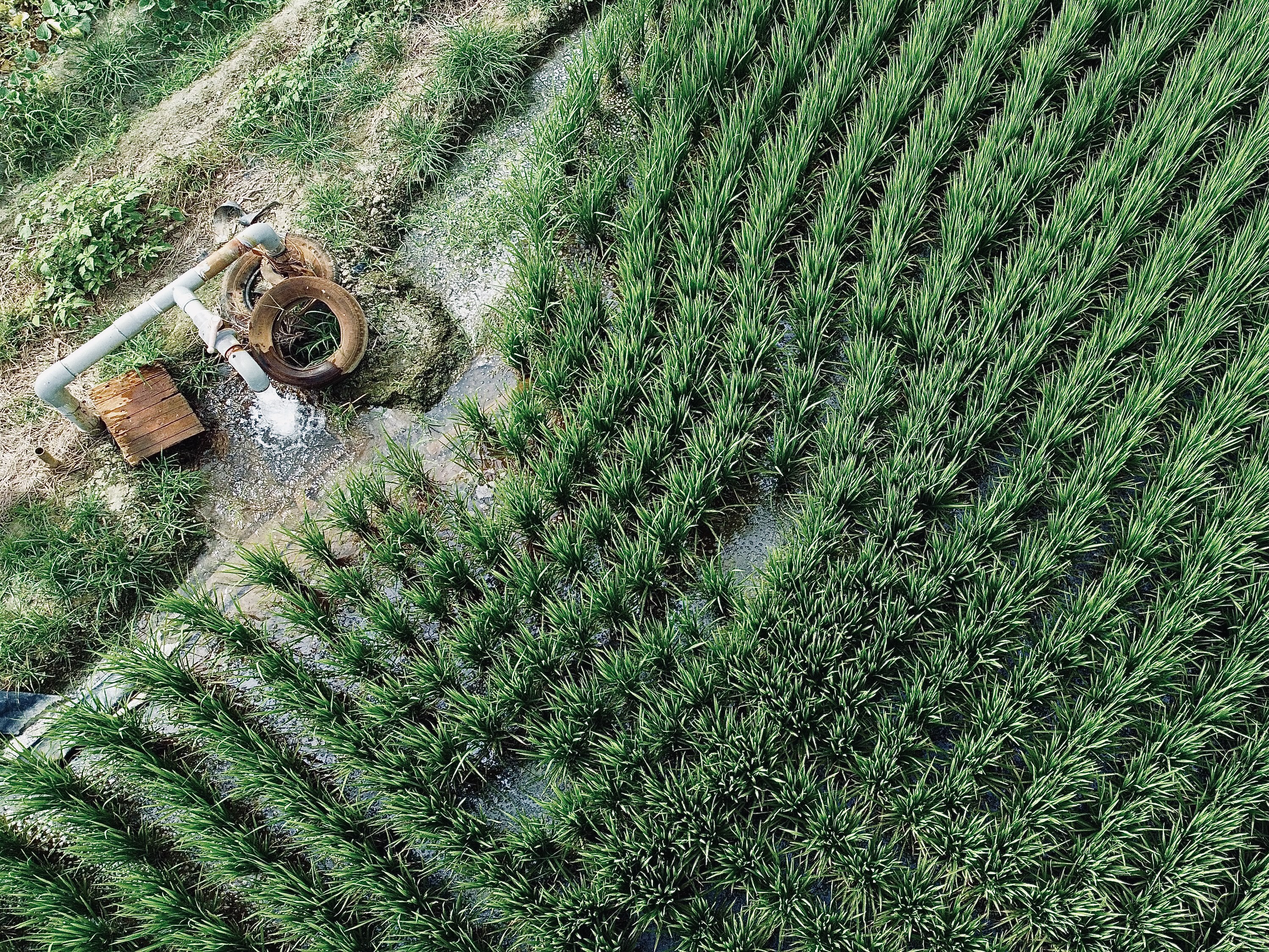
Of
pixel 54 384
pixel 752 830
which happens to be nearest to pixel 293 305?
pixel 54 384

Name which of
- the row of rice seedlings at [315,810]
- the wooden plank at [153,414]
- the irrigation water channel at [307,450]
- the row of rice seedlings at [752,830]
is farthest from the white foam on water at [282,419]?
the row of rice seedlings at [752,830]

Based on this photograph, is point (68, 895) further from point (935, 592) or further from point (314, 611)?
point (935, 592)

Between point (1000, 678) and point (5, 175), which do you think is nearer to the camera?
point (1000, 678)

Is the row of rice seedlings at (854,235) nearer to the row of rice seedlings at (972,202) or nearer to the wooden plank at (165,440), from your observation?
the row of rice seedlings at (972,202)

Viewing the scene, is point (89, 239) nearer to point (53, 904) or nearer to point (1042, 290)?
point (53, 904)

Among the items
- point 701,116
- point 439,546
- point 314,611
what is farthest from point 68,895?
point 701,116

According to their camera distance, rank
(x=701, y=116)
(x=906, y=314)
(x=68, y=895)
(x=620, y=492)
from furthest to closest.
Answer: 1. (x=701, y=116)
2. (x=906, y=314)
3. (x=620, y=492)
4. (x=68, y=895)

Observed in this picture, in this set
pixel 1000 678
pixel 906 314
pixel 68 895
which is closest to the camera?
pixel 68 895

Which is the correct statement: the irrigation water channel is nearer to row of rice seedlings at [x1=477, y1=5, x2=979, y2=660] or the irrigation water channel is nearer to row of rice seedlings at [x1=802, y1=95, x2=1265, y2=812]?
row of rice seedlings at [x1=477, y1=5, x2=979, y2=660]
